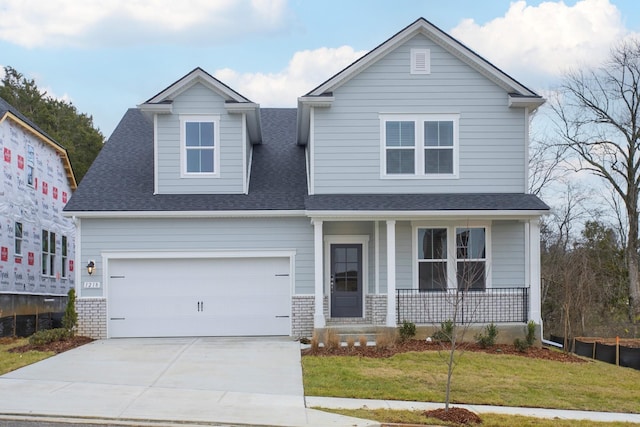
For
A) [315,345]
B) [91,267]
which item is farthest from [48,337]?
[315,345]

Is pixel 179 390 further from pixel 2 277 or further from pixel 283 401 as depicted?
pixel 2 277

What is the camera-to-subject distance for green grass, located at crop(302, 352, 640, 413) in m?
11.2

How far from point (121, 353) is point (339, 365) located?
Result: 16.0ft

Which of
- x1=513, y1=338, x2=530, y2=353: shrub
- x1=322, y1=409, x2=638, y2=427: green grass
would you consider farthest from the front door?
x1=322, y1=409, x2=638, y2=427: green grass

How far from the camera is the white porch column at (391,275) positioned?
16969 millimetres

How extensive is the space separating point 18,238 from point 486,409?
1835 centimetres

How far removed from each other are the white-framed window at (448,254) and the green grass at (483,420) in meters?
8.11

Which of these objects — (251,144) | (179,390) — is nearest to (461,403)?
(179,390)

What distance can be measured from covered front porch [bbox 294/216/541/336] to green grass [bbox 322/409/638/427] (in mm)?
7284

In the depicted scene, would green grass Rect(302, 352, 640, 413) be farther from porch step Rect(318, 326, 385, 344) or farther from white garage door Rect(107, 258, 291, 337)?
white garage door Rect(107, 258, 291, 337)

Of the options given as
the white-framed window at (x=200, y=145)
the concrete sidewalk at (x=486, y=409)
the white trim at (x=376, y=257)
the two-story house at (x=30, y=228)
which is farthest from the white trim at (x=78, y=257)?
the concrete sidewalk at (x=486, y=409)

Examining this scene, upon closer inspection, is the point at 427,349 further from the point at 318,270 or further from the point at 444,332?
the point at 318,270

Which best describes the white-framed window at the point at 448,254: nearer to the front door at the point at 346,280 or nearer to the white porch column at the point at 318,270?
the front door at the point at 346,280

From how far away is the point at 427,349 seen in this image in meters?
15.7
